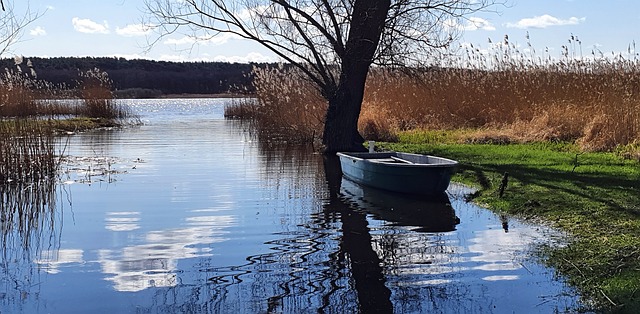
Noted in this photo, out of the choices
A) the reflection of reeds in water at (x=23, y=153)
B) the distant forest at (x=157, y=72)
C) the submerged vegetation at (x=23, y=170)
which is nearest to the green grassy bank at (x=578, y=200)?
the submerged vegetation at (x=23, y=170)

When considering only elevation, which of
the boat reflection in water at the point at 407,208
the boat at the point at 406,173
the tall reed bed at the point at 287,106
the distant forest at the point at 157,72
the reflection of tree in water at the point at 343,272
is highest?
the distant forest at the point at 157,72

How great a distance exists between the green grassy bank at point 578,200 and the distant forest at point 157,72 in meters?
61.8

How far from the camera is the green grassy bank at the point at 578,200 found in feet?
23.2

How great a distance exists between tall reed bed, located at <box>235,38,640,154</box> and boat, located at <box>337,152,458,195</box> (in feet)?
14.8

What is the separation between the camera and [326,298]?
6.95 meters

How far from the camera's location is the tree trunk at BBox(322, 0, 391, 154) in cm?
1865

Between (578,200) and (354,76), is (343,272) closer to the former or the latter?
(578,200)

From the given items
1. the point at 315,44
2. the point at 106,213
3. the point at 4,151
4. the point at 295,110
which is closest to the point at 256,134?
the point at 295,110

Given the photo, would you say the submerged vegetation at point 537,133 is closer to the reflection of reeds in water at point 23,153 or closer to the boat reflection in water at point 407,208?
the boat reflection in water at point 407,208

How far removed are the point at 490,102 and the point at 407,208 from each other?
469 inches

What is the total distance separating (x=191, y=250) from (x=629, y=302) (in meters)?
4.52

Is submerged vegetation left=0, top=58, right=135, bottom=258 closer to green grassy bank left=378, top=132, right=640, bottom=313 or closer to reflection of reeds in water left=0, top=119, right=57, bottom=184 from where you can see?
reflection of reeds in water left=0, top=119, right=57, bottom=184

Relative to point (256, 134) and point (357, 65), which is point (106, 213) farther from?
point (256, 134)

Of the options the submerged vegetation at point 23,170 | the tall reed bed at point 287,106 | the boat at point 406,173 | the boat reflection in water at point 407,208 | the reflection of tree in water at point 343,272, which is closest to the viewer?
the reflection of tree in water at point 343,272
